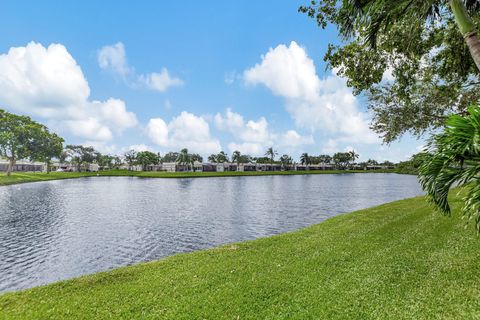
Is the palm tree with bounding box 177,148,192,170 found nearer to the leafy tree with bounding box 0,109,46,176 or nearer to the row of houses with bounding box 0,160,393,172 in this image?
the row of houses with bounding box 0,160,393,172

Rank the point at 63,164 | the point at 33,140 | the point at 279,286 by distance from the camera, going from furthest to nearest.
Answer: the point at 63,164
the point at 33,140
the point at 279,286

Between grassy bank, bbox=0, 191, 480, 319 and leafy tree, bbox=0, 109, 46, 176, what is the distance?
81660mm

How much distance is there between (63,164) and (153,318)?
180590 mm

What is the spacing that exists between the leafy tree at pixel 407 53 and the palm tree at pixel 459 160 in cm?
333

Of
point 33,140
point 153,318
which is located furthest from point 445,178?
point 33,140

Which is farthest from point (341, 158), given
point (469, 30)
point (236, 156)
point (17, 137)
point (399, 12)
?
point (469, 30)

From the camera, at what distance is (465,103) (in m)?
15.0

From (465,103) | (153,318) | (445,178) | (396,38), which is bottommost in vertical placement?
(153,318)

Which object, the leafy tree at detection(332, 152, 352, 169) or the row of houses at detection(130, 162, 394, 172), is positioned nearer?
the row of houses at detection(130, 162, 394, 172)

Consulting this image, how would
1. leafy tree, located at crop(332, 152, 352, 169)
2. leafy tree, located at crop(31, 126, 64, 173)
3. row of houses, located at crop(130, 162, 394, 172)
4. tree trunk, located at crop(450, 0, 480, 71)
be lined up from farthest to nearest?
leafy tree, located at crop(332, 152, 352, 169) → row of houses, located at crop(130, 162, 394, 172) → leafy tree, located at crop(31, 126, 64, 173) → tree trunk, located at crop(450, 0, 480, 71)

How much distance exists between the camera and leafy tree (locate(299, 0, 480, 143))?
309 inches

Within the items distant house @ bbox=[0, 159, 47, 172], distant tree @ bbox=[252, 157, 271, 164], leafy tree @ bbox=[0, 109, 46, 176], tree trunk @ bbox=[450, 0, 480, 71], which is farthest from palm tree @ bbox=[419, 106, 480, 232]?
distant tree @ bbox=[252, 157, 271, 164]

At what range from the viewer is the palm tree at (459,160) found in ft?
13.8

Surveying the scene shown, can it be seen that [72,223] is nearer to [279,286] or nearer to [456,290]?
[279,286]
